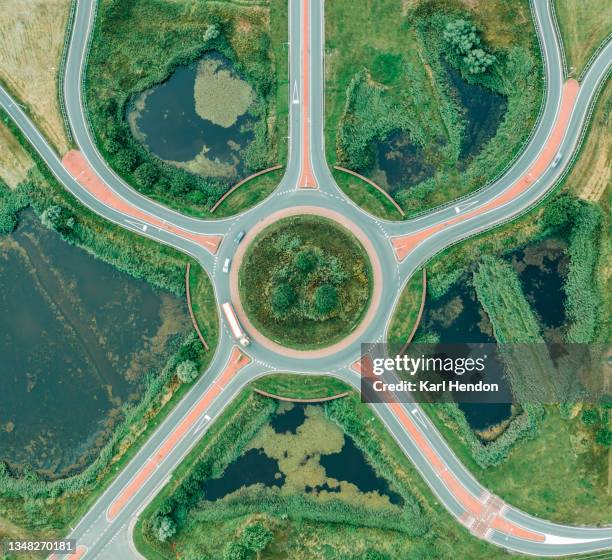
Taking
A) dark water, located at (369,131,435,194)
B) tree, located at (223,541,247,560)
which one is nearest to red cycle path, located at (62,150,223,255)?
dark water, located at (369,131,435,194)

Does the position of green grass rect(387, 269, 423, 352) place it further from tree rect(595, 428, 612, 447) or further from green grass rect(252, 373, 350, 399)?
tree rect(595, 428, 612, 447)

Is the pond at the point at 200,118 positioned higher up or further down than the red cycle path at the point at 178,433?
higher up

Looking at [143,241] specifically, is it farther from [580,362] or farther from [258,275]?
[580,362]

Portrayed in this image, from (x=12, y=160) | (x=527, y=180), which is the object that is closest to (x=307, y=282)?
(x=527, y=180)

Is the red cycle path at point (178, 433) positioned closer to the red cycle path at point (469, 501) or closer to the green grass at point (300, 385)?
the green grass at point (300, 385)

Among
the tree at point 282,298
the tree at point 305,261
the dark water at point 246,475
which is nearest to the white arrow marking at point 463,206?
the tree at point 305,261

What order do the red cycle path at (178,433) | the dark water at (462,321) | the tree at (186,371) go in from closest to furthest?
1. the tree at (186,371)
2. the red cycle path at (178,433)
3. the dark water at (462,321)
